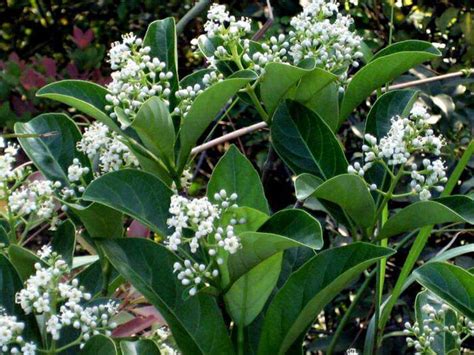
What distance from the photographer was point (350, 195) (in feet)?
3.45

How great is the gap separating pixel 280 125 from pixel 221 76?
0.10 meters

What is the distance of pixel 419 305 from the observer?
131cm

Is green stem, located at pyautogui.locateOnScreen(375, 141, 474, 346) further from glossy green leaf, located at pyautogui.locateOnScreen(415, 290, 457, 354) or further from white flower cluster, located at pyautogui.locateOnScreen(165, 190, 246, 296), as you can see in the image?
white flower cluster, located at pyautogui.locateOnScreen(165, 190, 246, 296)

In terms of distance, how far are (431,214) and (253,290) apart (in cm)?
22

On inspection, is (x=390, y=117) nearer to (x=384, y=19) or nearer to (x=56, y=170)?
(x=56, y=170)

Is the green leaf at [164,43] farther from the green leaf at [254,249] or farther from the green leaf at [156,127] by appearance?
the green leaf at [254,249]

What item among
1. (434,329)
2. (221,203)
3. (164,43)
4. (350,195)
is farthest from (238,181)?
(434,329)

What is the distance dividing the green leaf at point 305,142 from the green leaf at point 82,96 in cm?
21

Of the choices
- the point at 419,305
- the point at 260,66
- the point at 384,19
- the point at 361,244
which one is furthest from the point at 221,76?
the point at 384,19

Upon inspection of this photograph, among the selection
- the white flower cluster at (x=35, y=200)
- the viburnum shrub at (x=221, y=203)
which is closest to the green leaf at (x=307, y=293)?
the viburnum shrub at (x=221, y=203)

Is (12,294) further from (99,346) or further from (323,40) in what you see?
(323,40)

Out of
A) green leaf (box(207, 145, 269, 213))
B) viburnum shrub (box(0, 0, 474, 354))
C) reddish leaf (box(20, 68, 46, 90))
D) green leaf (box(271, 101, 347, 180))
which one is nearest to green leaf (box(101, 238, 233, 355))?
viburnum shrub (box(0, 0, 474, 354))

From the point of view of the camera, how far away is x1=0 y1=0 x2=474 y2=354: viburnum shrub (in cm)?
102

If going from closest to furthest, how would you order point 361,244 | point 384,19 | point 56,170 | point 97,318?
1. point 361,244
2. point 97,318
3. point 56,170
4. point 384,19
